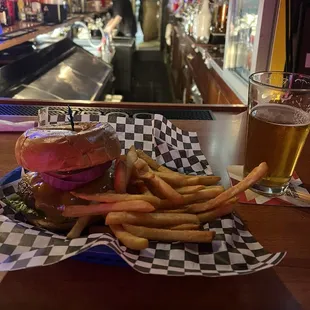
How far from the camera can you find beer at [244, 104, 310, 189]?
1.19 m

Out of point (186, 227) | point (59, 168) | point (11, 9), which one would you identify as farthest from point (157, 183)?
point (11, 9)

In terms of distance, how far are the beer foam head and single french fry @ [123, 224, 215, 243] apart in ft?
1.66

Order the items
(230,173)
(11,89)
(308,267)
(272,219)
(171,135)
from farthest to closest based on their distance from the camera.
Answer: (11,89), (171,135), (230,173), (272,219), (308,267)

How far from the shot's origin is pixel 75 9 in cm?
725

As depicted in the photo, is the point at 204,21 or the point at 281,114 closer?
the point at 281,114

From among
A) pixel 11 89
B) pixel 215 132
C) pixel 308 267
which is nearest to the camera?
pixel 308 267

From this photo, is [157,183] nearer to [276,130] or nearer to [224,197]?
[224,197]

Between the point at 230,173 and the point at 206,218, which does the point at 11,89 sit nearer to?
the point at 230,173

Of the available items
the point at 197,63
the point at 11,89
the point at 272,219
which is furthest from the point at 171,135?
the point at 197,63

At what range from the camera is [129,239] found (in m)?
0.85

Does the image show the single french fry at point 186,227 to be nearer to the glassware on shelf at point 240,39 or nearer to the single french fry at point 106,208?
the single french fry at point 106,208

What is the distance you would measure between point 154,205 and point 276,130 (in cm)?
49

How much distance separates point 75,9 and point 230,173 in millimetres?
6794

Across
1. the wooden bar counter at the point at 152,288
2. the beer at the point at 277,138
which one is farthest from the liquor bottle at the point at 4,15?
the wooden bar counter at the point at 152,288
